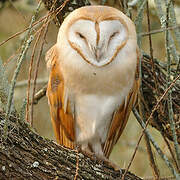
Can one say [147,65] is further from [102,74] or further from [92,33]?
[92,33]

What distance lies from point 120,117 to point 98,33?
750mm

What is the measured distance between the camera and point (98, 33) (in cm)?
237

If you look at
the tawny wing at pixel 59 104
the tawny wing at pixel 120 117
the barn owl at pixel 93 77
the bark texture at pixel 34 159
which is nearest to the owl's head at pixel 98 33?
the barn owl at pixel 93 77

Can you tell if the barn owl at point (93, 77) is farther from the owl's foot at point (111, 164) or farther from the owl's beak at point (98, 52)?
the owl's foot at point (111, 164)

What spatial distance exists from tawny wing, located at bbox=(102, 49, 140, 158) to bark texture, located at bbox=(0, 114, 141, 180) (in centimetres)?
61

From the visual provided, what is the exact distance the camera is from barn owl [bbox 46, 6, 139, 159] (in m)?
2.50

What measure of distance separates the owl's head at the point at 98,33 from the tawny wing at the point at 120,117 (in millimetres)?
335

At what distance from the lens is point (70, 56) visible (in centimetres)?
264

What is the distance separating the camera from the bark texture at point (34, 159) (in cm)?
188

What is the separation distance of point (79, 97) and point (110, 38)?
1.53 ft

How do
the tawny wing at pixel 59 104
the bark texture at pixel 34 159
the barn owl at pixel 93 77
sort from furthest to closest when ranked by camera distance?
the tawny wing at pixel 59 104
the barn owl at pixel 93 77
the bark texture at pixel 34 159

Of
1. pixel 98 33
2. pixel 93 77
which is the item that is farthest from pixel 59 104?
pixel 98 33

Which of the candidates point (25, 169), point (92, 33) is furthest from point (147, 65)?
point (25, 169)

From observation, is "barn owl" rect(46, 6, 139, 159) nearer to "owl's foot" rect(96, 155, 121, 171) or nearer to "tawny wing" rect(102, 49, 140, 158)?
"tawny wing" rect(102, 49, 140, 158)
